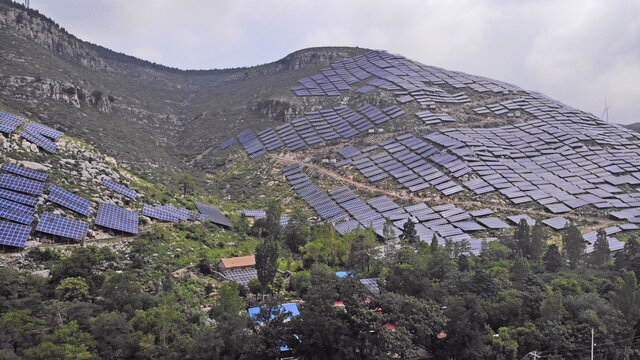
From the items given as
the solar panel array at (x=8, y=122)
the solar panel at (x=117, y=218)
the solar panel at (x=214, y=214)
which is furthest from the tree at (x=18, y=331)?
the solar panel at (x=214, y=214)

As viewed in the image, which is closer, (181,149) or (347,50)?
(181,149)

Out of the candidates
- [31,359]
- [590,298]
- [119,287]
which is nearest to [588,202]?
[590,298]

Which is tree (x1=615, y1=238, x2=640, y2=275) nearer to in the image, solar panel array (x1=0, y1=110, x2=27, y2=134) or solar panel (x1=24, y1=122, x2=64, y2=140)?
solar panel (x1=24, y1=122, x2=64, y2=140)

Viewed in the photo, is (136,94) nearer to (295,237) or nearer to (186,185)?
(186,185)

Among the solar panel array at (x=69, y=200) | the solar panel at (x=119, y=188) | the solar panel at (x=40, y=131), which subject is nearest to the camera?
the solar panel array at (x=69, y=200)

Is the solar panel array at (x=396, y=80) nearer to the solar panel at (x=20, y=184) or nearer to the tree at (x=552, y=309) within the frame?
the tree at (x=552, y=309)

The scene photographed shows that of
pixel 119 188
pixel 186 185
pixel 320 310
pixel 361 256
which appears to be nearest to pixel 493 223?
pixel 361 256

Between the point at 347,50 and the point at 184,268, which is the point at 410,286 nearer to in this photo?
the point at 184,268
